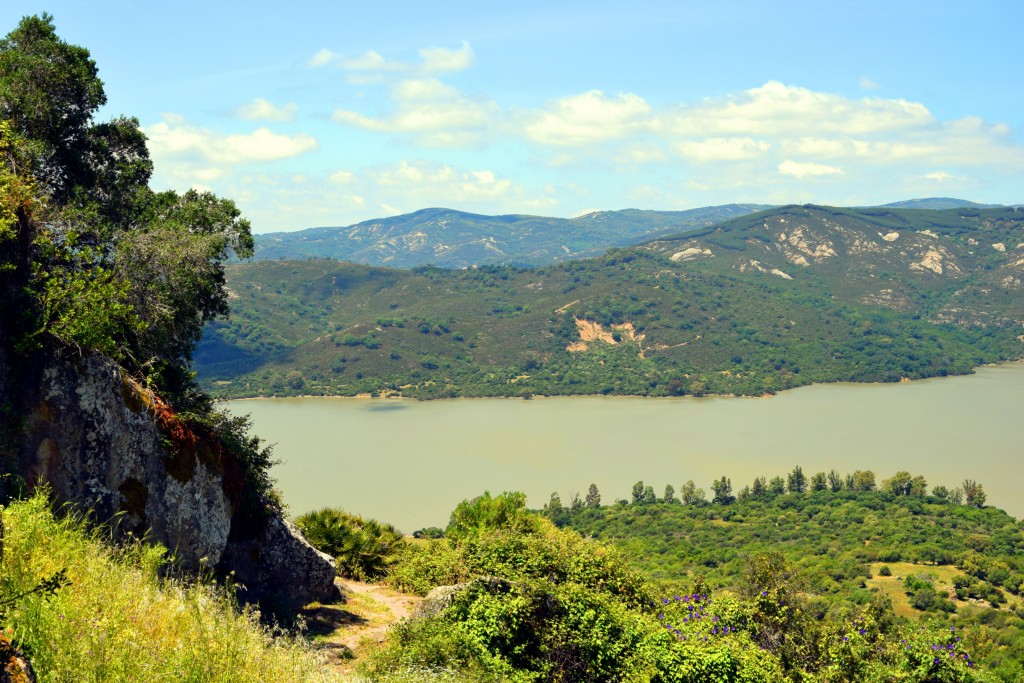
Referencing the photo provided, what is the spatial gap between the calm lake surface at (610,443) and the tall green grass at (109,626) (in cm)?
5402

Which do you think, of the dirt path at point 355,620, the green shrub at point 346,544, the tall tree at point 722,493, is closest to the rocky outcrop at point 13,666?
the dirt path at point 355,620

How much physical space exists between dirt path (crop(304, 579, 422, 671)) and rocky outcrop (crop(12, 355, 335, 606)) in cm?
104

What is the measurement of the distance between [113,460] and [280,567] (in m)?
4.52

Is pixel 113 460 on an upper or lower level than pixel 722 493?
upper

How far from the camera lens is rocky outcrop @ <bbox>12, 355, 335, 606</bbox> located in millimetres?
11086

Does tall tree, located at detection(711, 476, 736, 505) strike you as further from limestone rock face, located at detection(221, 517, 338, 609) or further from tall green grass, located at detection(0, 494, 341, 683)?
tall green grass, located at detection(0, 494, 341, 683)

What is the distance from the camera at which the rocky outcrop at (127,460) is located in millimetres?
11086

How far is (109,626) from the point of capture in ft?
20.7

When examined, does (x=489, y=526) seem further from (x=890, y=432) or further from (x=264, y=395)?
(x=264, y=395)

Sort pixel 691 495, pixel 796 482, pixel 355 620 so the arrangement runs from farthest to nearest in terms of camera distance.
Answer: pixel 796 482 < pixel 691 495 < pixel 355 620

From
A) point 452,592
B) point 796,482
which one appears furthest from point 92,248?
point 796,482

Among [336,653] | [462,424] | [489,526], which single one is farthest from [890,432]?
[336,653]

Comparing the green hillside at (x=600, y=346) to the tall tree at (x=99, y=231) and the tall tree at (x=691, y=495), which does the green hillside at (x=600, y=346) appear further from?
the tall tree at (x=99, y=231)

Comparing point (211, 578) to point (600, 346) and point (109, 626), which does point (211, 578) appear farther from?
point (600, 346)
